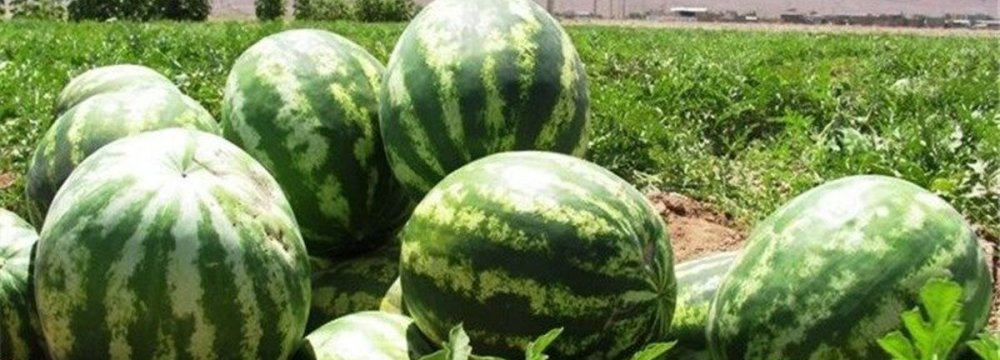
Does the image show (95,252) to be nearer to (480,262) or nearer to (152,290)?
(152,290)

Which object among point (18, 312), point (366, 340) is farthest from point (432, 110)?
point (18, 312)

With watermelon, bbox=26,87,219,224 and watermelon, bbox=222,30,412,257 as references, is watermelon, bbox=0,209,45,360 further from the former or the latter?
watermelon, bbox=222,30,412,257

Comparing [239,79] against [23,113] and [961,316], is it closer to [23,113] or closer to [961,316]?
[961,316]

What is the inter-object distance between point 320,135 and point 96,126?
54cm

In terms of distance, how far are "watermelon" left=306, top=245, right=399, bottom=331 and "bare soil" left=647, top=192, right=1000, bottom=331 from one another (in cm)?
140

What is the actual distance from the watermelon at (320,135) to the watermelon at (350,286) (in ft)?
0.30

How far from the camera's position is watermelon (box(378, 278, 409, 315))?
9.76 feet

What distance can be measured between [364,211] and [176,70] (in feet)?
29.1

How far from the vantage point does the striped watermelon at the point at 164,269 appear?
7.55 ft

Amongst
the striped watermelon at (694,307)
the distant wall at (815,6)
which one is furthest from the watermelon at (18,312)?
the distant wall at (815,6)

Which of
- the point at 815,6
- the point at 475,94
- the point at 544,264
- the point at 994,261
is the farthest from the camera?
the point at 815,6

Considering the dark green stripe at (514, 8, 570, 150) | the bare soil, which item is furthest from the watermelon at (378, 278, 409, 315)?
the bare soil

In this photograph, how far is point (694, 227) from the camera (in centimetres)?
529

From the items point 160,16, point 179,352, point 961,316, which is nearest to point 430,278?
point 179,352
